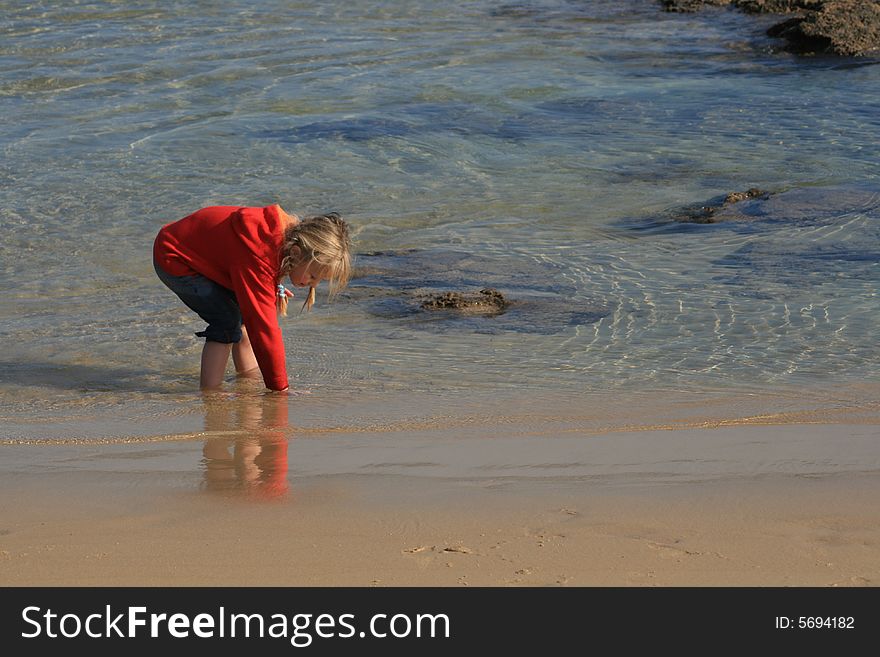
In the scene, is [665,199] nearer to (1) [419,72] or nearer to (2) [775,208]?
(2) [775,208]

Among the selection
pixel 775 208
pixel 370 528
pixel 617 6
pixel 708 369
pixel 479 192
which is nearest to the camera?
pixel 370 528

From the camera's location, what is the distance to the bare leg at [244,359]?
18.5 feet

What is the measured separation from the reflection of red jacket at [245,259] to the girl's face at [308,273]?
0.39 ft

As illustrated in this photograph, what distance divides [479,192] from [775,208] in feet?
7.42

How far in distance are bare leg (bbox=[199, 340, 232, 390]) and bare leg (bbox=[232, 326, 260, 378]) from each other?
0.24 m

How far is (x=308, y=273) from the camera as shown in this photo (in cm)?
497

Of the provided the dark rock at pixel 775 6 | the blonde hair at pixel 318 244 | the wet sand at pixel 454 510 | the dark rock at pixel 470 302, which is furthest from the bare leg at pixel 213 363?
the dark rock at pixel 775 6

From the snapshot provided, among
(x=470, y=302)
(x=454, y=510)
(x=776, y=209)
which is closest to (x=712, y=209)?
(x=776, y=209)

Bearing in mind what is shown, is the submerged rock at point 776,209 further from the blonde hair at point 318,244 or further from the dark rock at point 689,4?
the dark rock at point 689,4

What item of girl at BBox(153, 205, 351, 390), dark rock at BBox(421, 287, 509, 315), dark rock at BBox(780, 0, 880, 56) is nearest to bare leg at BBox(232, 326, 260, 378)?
girl at BBox(153, 205, 351, 390)

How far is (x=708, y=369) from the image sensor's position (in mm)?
5629

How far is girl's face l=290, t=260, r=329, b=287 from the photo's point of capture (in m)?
4.92

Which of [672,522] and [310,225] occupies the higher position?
[310,225]
